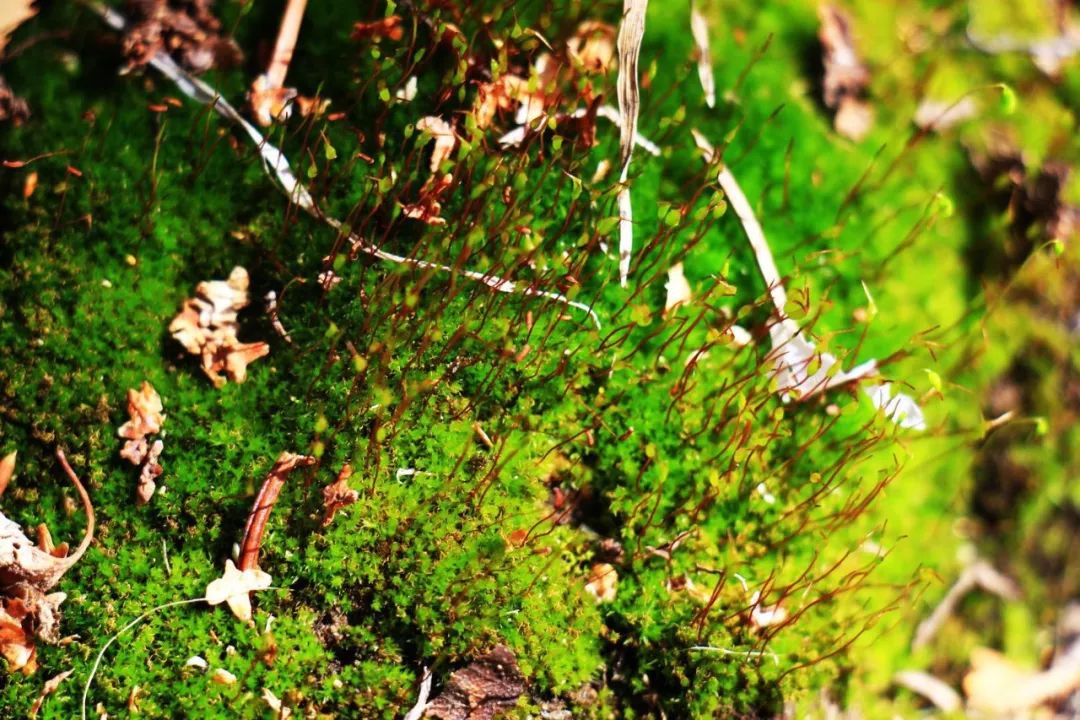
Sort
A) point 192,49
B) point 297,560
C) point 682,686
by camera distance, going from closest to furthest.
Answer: point 297,560, point 682,686, point 192,49

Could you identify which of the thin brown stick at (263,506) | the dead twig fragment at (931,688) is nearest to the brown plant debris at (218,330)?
the thin brown stick at (263,506)

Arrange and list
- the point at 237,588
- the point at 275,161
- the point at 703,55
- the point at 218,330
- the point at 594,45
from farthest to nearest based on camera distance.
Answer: the point at 703,55 < the point at 594,45 < the point at 275,161 < the point at 218,330 < the point at 237,588

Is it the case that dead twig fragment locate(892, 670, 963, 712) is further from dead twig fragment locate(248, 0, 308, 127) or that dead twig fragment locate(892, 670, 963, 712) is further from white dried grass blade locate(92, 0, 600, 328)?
dead twig fragment locate(248, 0, 308, 127)

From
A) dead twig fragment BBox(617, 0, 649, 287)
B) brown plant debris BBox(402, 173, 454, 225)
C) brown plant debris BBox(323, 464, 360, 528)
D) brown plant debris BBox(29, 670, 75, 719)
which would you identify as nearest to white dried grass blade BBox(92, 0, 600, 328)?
brown plant debris BBox(402, 173, 454, 225)

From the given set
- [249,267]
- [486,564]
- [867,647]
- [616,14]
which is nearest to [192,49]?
[249,267]

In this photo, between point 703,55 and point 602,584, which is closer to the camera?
point 602,584

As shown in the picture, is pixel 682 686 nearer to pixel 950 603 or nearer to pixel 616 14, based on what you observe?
pixel 950 603

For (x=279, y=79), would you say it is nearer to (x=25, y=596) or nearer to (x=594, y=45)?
(x=594, y=45)

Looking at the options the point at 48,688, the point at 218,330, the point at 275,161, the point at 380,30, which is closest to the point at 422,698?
the point at 48,688
